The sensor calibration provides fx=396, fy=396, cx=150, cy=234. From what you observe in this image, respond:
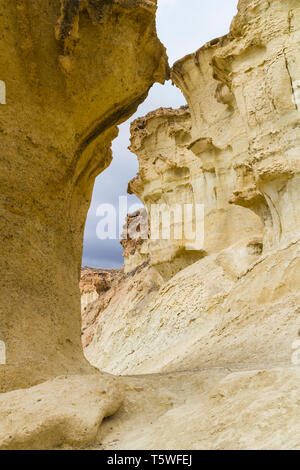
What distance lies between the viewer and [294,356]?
3502mm

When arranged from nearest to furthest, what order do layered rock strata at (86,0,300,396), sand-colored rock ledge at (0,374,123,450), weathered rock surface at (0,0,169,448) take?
sand-colored rock ledge at (0,374,123,450) → weathered rock surface at (0,0,169,448) → layered rock strata at (86,0,300,396)

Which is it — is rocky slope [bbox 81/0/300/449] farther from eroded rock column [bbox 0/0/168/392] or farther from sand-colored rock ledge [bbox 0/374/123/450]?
eroded rock column [bbox 0/0/168/392]

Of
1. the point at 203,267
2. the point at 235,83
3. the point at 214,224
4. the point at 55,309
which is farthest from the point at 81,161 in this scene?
the point at 214,224

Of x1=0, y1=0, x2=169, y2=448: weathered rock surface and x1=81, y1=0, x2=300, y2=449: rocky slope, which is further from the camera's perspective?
x1=0, y1=0, x2=169, y2=448: weathered rock surface

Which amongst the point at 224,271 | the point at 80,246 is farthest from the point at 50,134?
the point at 224,271

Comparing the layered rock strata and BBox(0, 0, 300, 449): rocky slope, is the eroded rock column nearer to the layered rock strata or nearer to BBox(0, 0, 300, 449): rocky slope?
BBox(0, 0, 300, 449): rocky slope

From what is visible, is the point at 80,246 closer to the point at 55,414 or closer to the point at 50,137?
the point at 50,137

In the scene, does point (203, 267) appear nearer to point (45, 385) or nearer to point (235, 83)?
point (235, 83)

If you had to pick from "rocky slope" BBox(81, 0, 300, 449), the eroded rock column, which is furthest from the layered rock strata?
the eroded rock column

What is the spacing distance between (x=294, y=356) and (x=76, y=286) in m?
2.32

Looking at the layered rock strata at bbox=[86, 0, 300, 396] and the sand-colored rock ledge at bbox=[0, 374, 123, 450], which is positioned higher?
the layered rock strata at bbox=[86, 0, 300, 396]

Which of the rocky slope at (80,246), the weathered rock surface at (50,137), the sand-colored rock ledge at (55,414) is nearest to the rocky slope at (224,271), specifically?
the rocky slope at (80,246)

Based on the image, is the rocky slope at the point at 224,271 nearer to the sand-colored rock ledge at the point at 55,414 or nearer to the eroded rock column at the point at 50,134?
the sand-colored rock ledge at the point at 55,414

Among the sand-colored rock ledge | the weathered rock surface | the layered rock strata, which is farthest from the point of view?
the layered rock strata
